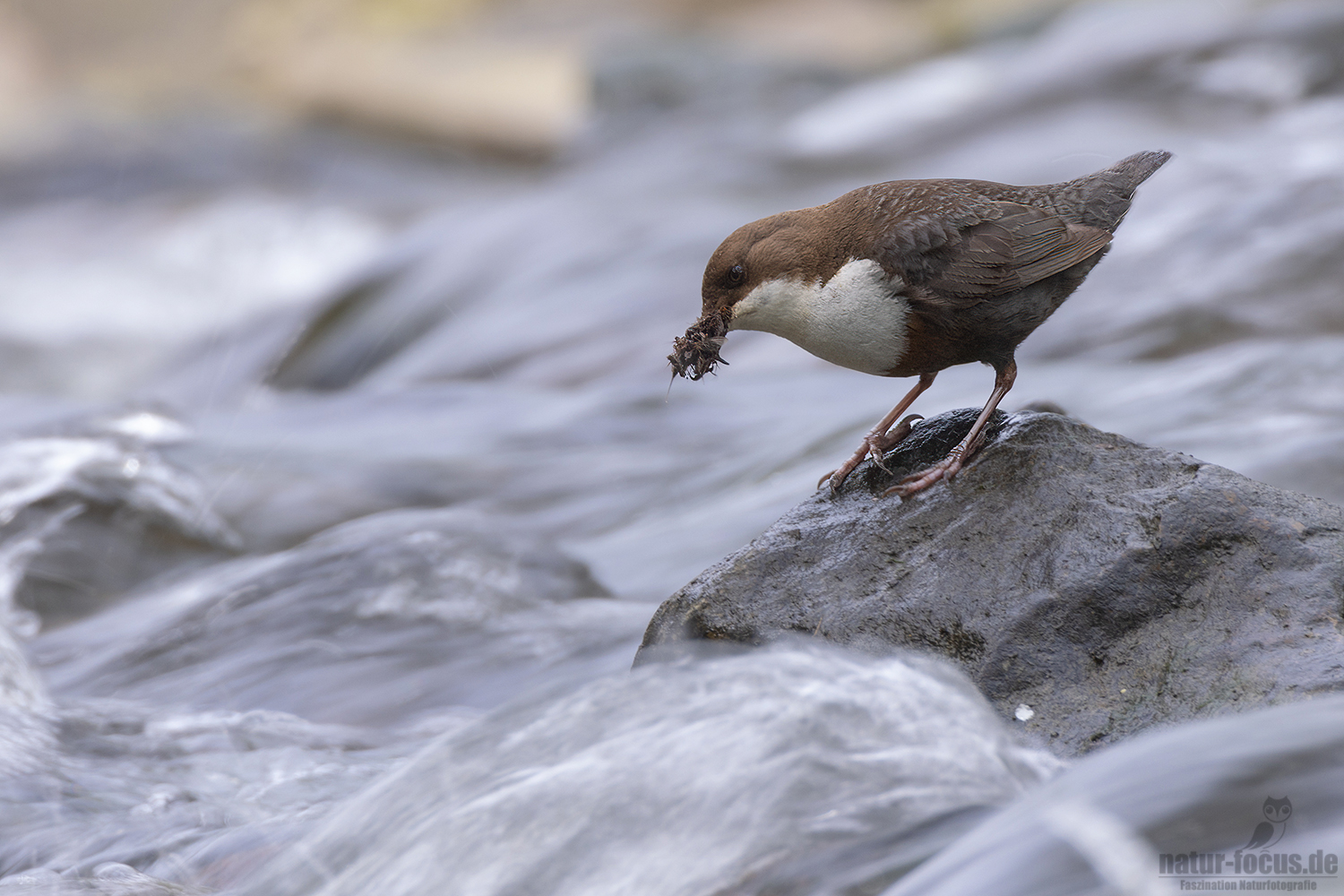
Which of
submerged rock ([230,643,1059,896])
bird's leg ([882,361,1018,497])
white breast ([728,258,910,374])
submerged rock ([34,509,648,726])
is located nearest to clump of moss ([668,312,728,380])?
white breast ([728,258,910,374])

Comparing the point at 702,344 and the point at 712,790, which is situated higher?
the point at 702,344

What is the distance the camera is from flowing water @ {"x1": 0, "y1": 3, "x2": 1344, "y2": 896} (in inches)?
89.1

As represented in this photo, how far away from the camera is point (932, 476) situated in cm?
A: 279

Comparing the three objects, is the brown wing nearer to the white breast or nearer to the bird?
the bird

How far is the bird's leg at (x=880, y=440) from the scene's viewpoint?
2.96 meters

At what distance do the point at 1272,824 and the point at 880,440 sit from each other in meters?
1.29

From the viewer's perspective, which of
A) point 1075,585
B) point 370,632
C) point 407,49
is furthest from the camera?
point 407,49

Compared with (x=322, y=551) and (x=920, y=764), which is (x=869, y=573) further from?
(x=322, y=551)

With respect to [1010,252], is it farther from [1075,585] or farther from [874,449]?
[1075,585]

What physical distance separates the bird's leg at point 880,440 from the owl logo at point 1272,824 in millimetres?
1177

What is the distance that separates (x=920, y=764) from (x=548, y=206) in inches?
371

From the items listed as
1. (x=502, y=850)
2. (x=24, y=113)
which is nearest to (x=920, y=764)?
(x=502, y=850)

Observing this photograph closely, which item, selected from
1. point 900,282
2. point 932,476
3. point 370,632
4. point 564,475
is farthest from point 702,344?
point 564,475

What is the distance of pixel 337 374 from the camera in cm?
886
